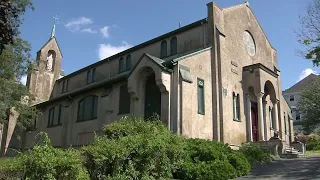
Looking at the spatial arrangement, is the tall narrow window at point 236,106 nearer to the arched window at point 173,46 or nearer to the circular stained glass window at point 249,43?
the circular stained glass window at point 249,43

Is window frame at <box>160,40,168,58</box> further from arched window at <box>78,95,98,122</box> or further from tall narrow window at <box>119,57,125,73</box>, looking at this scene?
arched window at <box>78,95,98,122</box>

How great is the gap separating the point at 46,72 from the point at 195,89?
27.2 meters

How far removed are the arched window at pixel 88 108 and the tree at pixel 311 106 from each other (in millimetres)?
32334

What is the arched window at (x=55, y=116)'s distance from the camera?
29.8 m

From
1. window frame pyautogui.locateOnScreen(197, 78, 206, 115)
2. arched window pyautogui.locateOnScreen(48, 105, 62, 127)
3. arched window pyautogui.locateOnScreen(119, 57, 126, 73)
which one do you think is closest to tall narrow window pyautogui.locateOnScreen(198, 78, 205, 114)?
window frame pyautogui.locateOnScreen(197, 78, 206, 115)

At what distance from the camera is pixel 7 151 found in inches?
1335

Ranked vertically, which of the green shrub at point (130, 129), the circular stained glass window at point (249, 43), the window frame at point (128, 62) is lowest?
the green shrub at point (130, 129)

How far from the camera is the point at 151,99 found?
20.4 metres

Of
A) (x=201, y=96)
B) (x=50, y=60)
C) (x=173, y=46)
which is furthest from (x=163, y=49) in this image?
(x=50, y=60)

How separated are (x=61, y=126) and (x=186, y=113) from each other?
14.6m

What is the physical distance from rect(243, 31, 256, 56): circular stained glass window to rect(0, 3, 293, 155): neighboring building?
89 millimetres

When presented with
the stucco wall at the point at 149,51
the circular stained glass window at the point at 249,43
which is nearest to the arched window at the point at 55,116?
the stucco wall at the point at 149,51

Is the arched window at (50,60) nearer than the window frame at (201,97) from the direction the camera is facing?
No

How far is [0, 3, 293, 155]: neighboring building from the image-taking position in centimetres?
1897
